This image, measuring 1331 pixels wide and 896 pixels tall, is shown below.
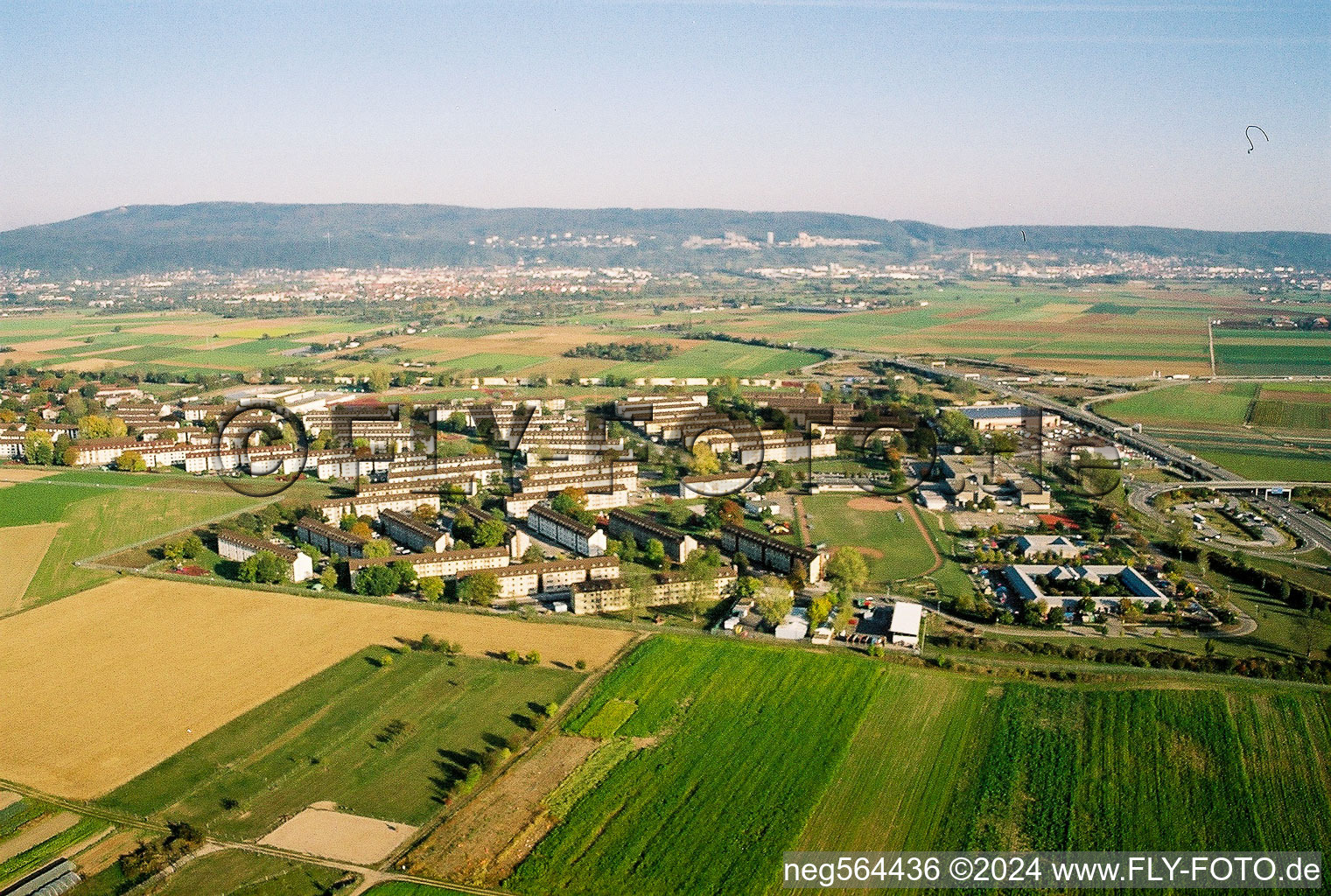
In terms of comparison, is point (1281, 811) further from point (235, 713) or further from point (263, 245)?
point (263, 245)

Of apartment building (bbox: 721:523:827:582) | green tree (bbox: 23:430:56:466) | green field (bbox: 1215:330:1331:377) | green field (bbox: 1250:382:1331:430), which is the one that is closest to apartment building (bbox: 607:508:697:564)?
apartment building (bbox: 721:523:827:582)

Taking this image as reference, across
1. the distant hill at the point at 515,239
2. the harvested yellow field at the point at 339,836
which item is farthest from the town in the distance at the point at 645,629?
the distant hill at the point at 515,239

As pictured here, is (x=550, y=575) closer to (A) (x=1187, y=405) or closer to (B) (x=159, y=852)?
(B) (x=159, y=852)

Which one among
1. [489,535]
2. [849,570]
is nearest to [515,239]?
[489,535]

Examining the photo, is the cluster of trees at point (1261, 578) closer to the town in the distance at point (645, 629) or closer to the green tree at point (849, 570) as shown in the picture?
the town in the distance at point (645, 629)

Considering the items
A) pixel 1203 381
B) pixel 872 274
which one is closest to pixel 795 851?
pixel 1203 381
